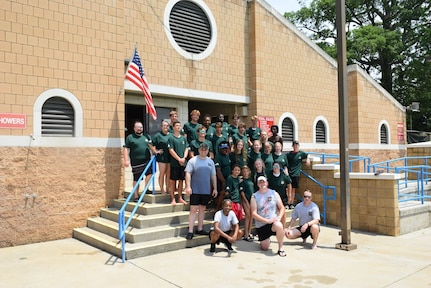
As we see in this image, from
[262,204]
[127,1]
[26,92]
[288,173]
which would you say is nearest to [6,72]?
[26,92]

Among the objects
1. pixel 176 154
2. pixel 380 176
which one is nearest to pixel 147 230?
pixel 176 154

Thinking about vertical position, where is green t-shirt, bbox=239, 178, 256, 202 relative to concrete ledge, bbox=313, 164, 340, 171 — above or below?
below

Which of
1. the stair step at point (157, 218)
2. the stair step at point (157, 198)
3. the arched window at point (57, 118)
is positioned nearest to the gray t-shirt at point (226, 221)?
the stair step at point (157, 218)

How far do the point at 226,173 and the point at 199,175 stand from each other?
2.95 ft

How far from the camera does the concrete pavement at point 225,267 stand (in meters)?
5.03

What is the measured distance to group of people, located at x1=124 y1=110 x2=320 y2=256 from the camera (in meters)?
6.57

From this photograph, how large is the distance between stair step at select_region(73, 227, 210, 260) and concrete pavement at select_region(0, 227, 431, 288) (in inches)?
4.6

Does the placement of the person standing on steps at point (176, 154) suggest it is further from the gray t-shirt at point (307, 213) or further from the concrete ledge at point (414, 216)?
the concrete ledge at point (414, 216)

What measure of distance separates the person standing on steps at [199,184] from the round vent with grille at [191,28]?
488cm

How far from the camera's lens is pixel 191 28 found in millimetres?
10961

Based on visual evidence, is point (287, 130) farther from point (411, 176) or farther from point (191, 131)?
point (191, 131)

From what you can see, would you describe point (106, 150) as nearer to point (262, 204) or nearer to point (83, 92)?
point (83, 92)

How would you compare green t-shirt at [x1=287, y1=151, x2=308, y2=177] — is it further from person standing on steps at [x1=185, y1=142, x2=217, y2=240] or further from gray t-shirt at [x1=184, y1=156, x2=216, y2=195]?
gray t-shirt at [x1=184, y1=156, x2=216, y2=195]

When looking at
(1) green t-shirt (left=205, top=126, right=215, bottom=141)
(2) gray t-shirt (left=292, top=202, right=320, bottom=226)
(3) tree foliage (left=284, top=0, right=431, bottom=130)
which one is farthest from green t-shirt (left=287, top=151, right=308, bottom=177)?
(3) tree foliage (left=284, top=0, right=431, bottom=130)
